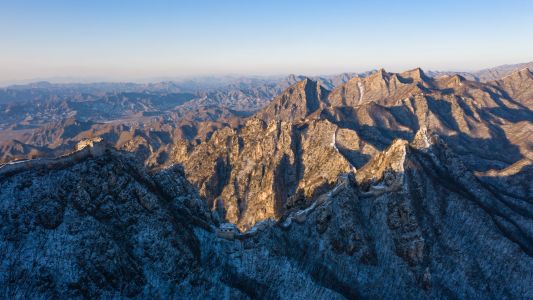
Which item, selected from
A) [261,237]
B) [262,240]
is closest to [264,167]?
[261,237]

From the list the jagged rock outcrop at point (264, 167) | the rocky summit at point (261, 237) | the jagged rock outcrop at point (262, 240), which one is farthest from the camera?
the jagged rock outcrop at point (264, 167)

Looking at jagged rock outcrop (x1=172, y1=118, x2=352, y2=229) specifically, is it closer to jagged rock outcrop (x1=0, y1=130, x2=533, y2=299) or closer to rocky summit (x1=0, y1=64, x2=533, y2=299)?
rocky summit (x1=0, y1=64, x2=533, y2=299)

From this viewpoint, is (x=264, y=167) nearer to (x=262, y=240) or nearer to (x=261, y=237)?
(x=261, y=237)

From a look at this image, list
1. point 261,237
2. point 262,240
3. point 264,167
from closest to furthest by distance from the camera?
point 262,240, point 261,237, point 264,167

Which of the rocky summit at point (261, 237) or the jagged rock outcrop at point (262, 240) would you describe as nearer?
the jagged rock outcrop at point (262, 240)

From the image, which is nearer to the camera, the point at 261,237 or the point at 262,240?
the point at 262,240

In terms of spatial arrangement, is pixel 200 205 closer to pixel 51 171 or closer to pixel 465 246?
pixel 51 171

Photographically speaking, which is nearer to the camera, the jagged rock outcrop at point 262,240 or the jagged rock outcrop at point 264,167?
the jagged rock outcrop at point 262,240

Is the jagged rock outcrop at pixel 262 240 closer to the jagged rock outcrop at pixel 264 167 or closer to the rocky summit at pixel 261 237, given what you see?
the rocky summit at pixel 261 237

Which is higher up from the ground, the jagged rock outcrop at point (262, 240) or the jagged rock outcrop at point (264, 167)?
the jagged rock outcrop at point (262, 240)

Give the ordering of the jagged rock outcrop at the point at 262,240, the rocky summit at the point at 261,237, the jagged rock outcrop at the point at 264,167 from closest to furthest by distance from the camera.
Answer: the jagged rock outcrop at the point at 262,240
the rocky summit at the point at 261,237
the jagged rock outcrop at the point at 264,167

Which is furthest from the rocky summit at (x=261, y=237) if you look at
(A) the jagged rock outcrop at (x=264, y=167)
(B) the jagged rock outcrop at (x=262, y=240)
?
(A) the jagged rock outcrop at (x=264, y=167)
